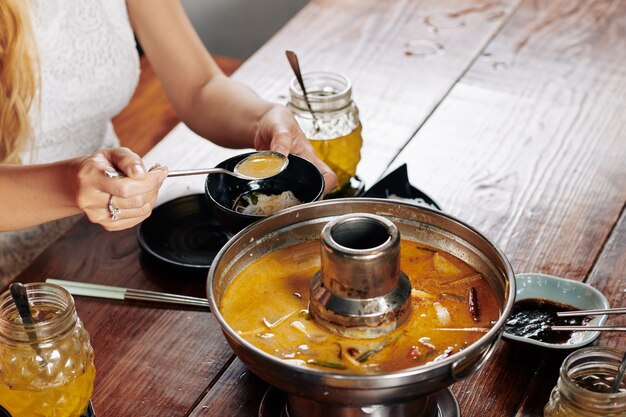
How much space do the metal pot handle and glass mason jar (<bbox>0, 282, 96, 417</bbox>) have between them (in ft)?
1.84

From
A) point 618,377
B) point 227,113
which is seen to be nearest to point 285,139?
point 227,113

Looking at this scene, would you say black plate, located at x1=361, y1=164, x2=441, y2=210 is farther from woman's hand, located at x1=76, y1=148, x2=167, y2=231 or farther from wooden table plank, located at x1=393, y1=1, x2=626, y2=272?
woman's hand, located at x1=76, y1=148, x2=167, y2=231

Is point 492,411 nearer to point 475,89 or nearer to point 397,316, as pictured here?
point 397,316

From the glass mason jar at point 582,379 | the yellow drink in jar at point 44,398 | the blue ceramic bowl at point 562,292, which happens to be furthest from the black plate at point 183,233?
the glass mason jar at point 582,379

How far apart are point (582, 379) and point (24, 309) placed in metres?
0.80

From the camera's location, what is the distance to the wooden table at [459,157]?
137 centimetres

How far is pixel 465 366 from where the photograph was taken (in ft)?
3.51

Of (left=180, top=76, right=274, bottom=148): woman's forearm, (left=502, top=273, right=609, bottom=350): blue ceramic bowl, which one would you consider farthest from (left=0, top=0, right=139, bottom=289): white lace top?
(left=502, top=273, right=609, bottom=350): blue ceramic bowl

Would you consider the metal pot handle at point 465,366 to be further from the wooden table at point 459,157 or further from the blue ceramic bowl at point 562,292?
the blue ceramic bowl at point 562,292

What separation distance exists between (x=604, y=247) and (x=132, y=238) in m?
0.93

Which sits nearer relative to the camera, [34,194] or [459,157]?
[34,194]

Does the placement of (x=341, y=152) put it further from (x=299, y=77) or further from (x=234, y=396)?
(x=234, y=396)

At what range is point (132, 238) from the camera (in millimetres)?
1745

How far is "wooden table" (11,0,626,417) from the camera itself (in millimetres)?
1373
